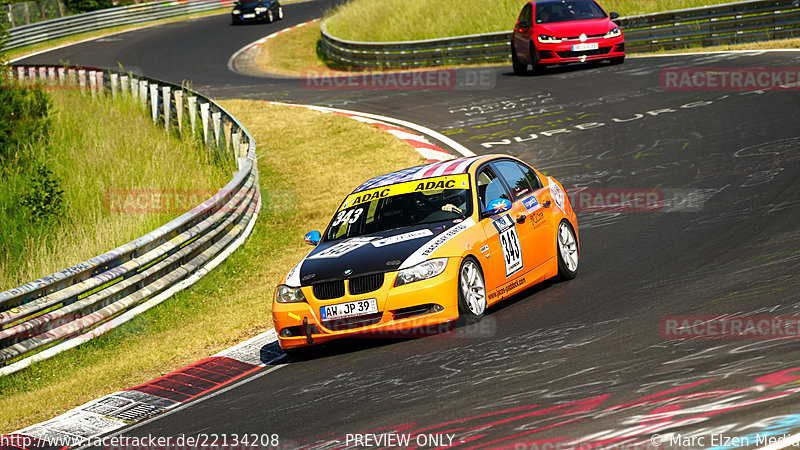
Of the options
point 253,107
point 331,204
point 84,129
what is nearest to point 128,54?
point 253,107

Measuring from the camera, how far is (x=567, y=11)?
25359mm

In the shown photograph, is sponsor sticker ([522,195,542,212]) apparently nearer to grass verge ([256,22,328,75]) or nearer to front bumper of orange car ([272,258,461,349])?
front bumper of orange car ([272,258,461,349])

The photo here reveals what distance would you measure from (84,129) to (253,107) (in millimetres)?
5069

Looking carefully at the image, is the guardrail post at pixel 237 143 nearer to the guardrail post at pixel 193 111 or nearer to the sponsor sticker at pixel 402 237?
the guardrail post at pixel 193 111

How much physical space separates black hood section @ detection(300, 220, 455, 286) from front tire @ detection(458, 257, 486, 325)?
44 cm

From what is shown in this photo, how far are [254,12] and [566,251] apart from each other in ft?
140

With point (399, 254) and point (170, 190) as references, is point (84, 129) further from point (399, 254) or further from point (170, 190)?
point (399, 254)

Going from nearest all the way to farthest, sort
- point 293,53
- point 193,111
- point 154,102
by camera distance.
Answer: point 193,111 → point 154,102 → point 293,53

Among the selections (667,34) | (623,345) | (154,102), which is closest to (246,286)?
(623,345)

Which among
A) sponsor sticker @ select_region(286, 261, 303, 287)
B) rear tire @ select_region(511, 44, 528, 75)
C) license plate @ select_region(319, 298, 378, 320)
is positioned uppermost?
sponsor sticker @ select_region(286, 261, 303, 287)

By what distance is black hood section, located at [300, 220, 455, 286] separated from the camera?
911 centimetres

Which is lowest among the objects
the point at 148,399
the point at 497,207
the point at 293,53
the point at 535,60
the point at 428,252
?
the point at 293,53

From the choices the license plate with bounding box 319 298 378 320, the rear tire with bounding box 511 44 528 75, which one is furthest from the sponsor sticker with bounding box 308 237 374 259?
the rear tire with bounding box 511 44 528 75

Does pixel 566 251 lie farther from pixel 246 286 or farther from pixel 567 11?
pixel 567 11
